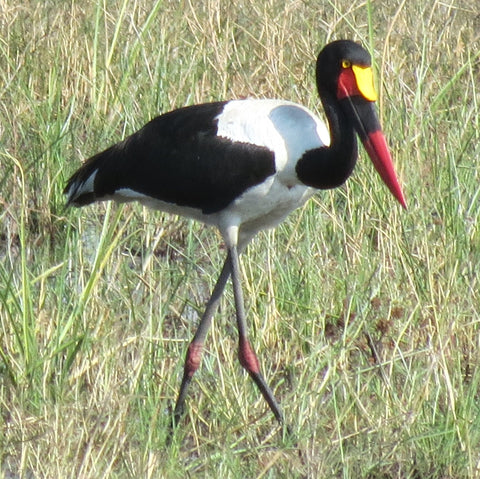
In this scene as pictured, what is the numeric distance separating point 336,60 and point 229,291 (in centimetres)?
95

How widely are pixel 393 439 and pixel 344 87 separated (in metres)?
1.18

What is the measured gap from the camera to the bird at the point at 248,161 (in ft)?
14.5

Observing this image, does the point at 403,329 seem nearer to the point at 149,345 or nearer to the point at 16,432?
the point at 149,345

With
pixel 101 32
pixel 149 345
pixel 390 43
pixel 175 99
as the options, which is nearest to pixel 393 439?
pixel 149 345

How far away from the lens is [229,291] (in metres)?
4.96

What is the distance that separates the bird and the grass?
0.49ft

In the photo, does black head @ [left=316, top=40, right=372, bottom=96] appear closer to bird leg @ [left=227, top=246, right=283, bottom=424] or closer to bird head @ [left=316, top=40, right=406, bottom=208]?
bird head @ [left=316, top=40, right=406, bottom=208]

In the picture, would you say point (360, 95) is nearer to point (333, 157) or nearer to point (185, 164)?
point (333, 157)

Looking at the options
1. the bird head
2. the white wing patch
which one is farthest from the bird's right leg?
the bird head

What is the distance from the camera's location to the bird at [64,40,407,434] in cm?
443

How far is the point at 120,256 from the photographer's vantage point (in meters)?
4.96

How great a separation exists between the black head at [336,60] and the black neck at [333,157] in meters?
0.05

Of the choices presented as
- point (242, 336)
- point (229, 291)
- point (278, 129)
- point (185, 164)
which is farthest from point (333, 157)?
point (229, 291)

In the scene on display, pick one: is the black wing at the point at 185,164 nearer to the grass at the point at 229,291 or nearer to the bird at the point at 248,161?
the bird at the point at 248,161
